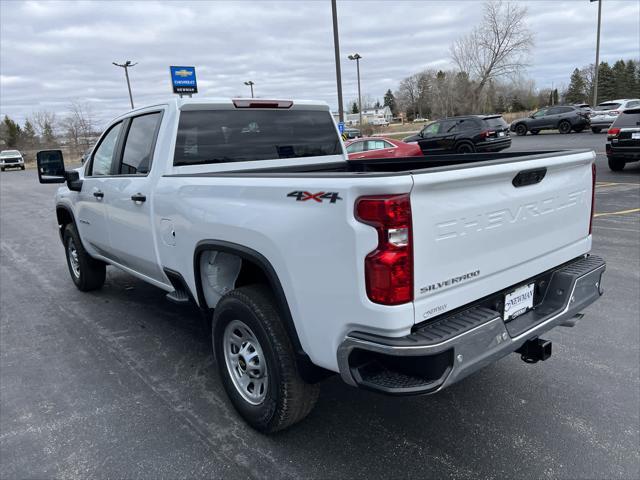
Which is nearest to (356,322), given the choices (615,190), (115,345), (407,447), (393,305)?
(393,305)

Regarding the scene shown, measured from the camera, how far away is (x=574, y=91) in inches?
3199

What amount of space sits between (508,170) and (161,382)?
2789mm

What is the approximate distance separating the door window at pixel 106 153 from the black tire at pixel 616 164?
1326cm

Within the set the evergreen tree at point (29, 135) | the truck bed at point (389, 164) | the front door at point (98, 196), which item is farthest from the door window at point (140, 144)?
the evergreen tree at point (29, 135)

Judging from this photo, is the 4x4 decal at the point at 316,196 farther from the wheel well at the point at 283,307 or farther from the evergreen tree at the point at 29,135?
the evergreen tree at the point at 29,135

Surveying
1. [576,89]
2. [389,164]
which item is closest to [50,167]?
[389,164]

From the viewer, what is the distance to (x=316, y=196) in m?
2.30

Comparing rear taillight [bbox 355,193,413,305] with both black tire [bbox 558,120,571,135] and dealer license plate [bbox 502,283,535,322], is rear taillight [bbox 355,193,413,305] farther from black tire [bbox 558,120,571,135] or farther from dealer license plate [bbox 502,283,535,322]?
black tire [bbox 558,120,571,135]

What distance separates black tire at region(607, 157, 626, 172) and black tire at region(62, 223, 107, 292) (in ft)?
43.5

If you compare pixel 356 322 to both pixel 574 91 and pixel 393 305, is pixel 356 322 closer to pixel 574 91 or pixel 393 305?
pixel 393 305

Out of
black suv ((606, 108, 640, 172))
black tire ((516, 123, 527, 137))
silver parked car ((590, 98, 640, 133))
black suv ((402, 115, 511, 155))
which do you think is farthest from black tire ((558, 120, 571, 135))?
black suv ((606, 108, 640, 172))

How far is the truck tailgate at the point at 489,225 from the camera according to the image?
86.7 inches

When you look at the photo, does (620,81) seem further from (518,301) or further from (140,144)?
(518,301)

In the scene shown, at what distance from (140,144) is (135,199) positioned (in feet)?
1.67
